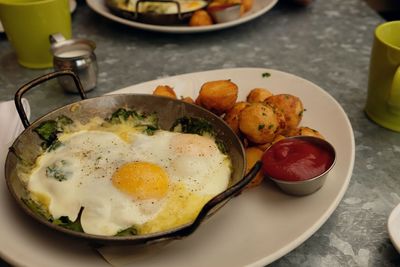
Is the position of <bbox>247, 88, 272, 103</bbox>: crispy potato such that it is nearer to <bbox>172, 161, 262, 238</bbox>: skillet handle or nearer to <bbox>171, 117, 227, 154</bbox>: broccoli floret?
<bbox>171, 117, 227, 154</bbox>: broccoli floret

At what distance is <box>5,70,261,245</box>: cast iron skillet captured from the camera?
95 centimetres

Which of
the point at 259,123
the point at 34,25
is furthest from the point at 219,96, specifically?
the point at 34,25

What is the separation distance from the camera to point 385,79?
147 cm

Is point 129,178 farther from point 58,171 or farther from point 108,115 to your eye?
point 108,115

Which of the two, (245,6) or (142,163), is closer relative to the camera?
(142,163)

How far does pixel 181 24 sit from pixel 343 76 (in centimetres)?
81

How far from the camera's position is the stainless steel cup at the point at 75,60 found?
1749 mm

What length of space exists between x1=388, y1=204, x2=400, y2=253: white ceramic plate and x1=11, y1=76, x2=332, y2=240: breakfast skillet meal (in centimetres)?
32

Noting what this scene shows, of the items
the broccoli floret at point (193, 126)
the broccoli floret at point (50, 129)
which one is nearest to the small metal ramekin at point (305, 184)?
the broccoli floret at point (193, 126)

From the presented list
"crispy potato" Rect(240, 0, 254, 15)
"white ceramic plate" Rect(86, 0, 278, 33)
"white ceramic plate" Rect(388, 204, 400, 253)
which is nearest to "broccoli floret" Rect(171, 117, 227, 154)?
"white ceramic plate" Rect(388, 204, 400, 253)

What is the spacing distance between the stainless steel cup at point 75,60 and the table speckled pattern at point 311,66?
0.06 metres

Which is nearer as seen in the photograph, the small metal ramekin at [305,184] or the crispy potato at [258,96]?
the small metal ramekin at [305,184]

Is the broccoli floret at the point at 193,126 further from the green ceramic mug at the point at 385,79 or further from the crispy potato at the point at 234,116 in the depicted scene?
the green ceramic mug at the point at 385,79

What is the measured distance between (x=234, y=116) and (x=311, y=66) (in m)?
0.79
